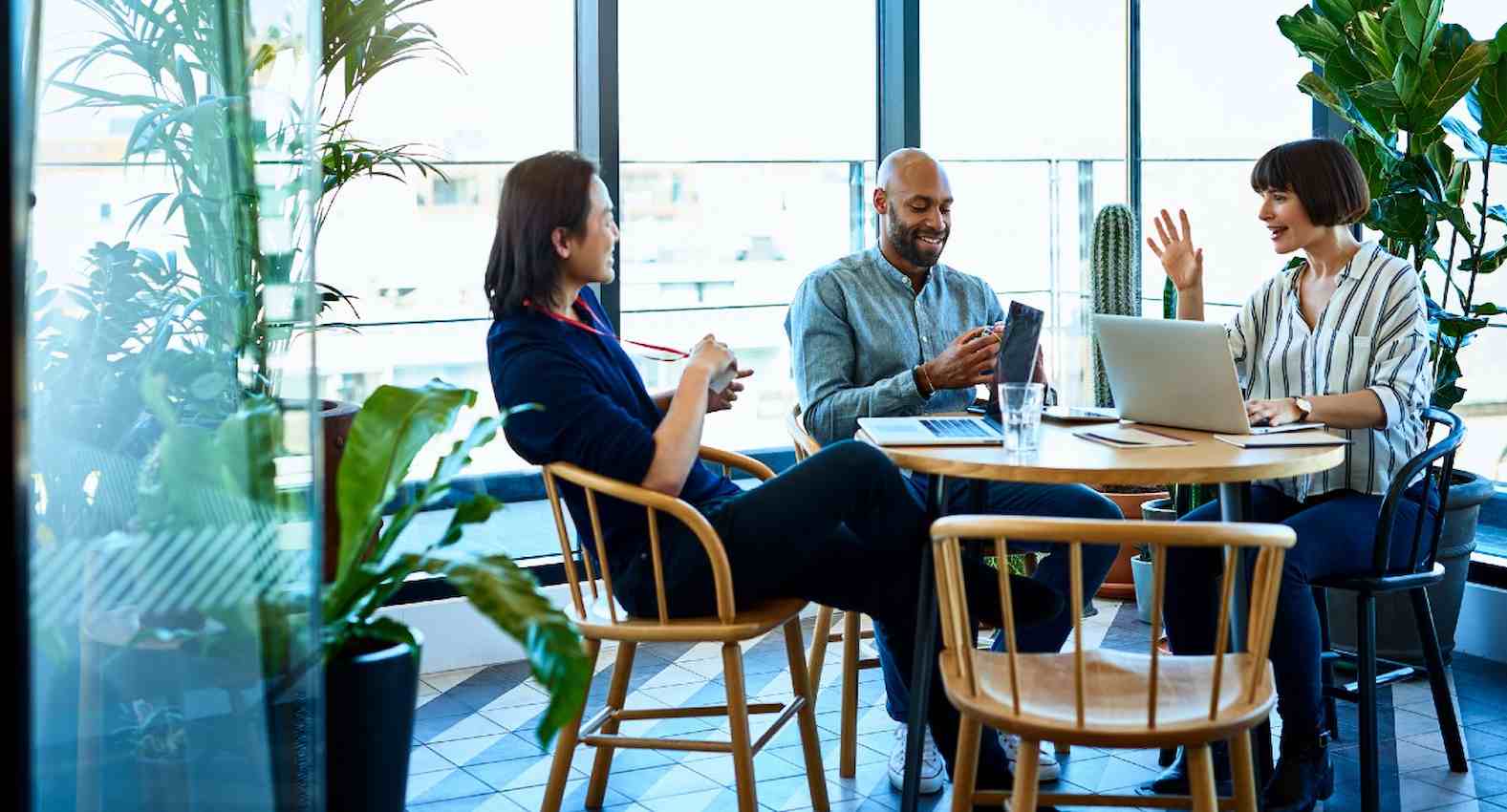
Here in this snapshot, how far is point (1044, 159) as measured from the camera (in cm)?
537

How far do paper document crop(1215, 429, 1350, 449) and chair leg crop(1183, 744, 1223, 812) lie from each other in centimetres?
74

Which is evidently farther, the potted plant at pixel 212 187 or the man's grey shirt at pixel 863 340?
the man's grey shirt at pixel 863 340

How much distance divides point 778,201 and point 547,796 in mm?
2556

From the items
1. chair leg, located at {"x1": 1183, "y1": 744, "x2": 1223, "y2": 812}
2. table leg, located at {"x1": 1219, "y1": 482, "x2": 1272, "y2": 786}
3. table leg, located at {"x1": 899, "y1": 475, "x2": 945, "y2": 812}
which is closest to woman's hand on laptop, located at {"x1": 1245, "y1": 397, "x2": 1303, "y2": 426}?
table leg, located at {"x1": 1219, "y1": 482, "x2": 1272, "y2": 786}

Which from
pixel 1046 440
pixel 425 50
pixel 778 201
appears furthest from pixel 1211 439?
pixel 778 201

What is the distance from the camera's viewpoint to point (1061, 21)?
5867 millimetres

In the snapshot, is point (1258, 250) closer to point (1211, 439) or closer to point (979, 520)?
point (1211, 439)

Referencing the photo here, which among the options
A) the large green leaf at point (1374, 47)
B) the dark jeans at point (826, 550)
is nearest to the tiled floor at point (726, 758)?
the dark jeans at point (826, 550)

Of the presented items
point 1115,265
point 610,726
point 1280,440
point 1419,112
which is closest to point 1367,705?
point 1280,440

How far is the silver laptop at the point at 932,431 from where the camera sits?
2.71 m

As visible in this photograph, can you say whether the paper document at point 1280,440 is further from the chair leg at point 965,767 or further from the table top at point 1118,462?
the chair leg at point 965,767

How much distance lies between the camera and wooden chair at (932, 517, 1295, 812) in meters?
1.98

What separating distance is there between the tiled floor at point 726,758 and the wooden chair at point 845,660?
53 millimetres

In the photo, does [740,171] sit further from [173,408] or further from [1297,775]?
[173,408]
